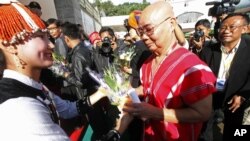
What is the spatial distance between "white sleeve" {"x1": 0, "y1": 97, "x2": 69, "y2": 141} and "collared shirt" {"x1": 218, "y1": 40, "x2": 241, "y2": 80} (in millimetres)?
3071

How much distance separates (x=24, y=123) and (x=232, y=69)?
3.10m

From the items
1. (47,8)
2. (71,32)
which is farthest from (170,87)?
(47,8)

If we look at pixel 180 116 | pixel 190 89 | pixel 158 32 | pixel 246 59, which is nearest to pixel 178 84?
pixel 190 89

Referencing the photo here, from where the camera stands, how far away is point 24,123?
110cm

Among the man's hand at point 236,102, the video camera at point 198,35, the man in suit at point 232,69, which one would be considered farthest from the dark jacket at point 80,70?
the video camera at point 198,35

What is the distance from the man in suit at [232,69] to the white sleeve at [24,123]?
295 centimetres

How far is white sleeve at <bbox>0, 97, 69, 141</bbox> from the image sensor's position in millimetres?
1098

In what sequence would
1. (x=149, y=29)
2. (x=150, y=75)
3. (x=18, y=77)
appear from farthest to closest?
(x=150, y=75)
(x=149, y=29)
(x=18, y=77)

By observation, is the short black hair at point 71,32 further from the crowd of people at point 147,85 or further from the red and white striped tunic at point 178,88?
the red and white striped tunic at point 178,88

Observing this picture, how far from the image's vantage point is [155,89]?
2004 mm

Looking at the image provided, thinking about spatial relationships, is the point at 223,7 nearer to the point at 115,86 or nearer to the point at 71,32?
the point at 71,32

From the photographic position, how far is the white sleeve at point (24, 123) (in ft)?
3.60

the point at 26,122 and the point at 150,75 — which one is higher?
the point at 26,122

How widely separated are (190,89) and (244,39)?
2392mm
